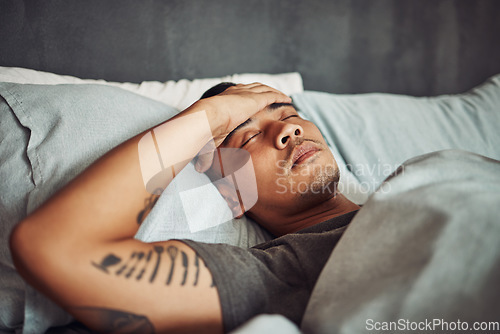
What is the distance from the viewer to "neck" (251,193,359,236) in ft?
3.14

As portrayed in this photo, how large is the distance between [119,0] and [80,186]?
35.1 inches

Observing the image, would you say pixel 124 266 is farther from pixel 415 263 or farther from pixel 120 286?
pixel 415 263

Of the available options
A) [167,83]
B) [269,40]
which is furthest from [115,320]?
[269,40]

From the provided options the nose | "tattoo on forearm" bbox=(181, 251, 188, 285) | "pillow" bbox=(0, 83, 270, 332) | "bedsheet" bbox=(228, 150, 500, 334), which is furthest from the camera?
the nose

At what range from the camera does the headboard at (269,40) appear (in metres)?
1.11

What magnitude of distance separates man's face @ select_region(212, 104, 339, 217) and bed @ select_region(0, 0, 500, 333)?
129 millimetres

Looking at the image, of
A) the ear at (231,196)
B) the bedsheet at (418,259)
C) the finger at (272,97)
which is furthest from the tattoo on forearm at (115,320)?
the finger at (272,97)

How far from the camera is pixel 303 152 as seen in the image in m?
0.92

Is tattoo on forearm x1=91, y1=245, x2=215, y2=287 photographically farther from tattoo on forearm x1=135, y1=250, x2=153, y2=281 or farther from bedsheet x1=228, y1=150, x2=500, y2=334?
bedsheet x1=228, y1=150, x2=500, y2=334

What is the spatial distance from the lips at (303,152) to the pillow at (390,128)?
221mm

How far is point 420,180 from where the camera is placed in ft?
1.96

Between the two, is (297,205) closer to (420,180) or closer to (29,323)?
(420,180)

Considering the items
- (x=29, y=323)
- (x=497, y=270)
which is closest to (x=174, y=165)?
(x=29, y=323)

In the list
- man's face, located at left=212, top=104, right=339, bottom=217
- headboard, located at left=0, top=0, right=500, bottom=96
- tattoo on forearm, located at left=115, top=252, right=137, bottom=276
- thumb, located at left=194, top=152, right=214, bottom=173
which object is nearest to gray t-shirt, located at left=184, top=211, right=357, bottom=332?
tattoo on forearm, located at left=115, top=252, right=137, bottom=276
